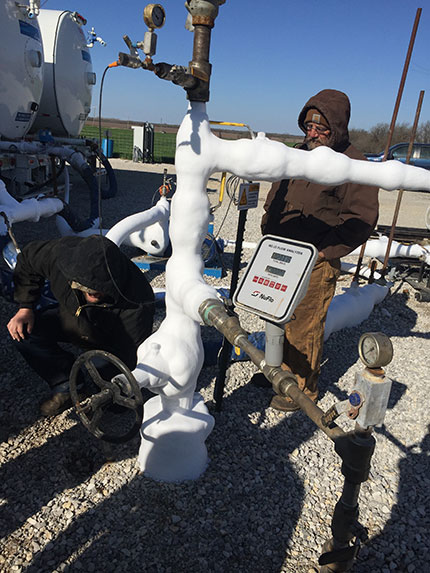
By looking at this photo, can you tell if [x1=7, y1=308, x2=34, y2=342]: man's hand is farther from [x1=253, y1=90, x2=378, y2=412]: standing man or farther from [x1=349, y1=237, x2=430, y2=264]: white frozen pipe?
[x1=349, y1=237, x2=430, y2=264]: white frozen pipe

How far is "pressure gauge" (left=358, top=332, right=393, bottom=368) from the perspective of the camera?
4.93 ft

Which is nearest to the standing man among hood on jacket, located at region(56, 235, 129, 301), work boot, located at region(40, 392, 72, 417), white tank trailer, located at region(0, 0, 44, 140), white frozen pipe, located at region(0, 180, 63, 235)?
hood on jacket, located at region(56, 235, 129, 301)

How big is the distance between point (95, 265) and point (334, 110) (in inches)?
67.1

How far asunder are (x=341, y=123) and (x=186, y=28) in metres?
1.17

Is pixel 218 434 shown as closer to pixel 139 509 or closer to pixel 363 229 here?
pixel 139 509

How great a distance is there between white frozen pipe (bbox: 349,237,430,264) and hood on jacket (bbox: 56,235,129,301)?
3690 mm

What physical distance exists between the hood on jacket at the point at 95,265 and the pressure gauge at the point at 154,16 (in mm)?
1159

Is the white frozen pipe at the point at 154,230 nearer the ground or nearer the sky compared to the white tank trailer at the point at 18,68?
nearer the ground

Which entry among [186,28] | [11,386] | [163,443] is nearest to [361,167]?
[186,28]

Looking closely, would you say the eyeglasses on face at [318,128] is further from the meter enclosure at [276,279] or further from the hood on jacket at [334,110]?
the meter enclosure at [276,279]

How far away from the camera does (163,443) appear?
2.43 metres

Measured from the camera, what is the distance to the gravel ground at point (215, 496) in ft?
6.88

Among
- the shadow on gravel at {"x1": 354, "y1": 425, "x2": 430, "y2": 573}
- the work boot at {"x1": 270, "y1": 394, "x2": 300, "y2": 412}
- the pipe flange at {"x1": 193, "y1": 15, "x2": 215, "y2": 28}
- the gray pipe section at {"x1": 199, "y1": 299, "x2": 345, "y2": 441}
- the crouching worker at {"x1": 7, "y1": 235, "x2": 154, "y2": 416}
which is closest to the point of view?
the gray pipe section at {"x1": 199, "y1": 299, "x2": 345, "y2": 441}

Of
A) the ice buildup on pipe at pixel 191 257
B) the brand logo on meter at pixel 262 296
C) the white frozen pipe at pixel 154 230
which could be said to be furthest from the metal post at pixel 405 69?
the white frozen pipe at pixel 154 230
